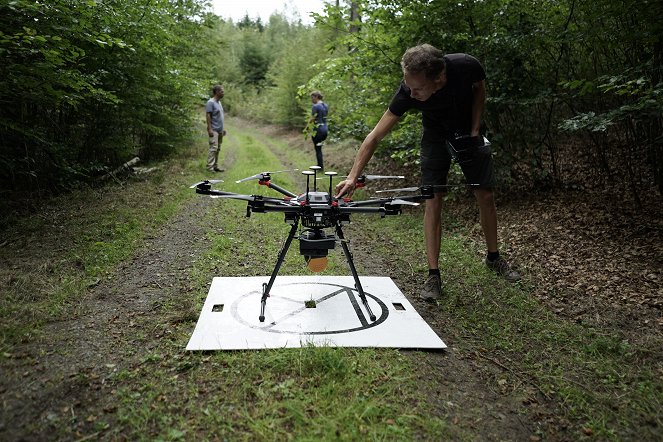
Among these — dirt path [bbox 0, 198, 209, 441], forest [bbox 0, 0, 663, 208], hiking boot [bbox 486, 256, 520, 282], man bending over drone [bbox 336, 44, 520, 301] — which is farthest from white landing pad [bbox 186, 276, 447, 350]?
forest [bbox 0, 0, 663, 208]

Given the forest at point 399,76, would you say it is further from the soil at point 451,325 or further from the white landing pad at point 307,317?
the white landing pad at point 307,317

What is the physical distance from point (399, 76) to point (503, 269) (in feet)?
11.5

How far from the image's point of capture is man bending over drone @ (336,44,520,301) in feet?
10.4

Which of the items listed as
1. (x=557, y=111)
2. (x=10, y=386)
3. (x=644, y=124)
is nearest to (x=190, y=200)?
(x=10, y=386)

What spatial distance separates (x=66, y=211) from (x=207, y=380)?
448cm

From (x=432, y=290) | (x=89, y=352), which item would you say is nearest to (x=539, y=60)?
(x=432, y=290)

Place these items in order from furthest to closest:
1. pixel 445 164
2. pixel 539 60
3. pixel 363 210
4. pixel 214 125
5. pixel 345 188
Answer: pixel 214 125 < pixel 539 60 < pixel 445 164 < pixel 345 188 < pixel 363 210

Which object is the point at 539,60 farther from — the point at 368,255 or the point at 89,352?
the point at 89,352

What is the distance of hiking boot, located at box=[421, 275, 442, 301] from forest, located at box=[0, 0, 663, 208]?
6.94ft

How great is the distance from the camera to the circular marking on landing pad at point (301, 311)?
2922 millimetres

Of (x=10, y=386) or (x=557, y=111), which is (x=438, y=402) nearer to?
(x=10, y=386)

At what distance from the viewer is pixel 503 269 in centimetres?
402

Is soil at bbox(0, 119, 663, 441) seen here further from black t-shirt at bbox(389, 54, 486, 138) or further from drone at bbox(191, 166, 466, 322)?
black t-shirt at bbox(389, 54, 486, 138)

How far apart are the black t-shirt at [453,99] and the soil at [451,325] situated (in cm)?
147
